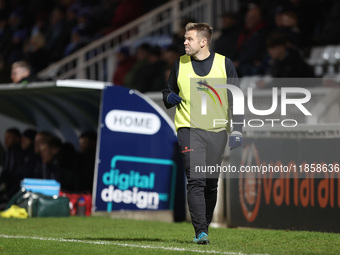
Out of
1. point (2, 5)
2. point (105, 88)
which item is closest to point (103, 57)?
point (105, 88)

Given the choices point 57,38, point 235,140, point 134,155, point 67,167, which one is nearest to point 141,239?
point 235,140

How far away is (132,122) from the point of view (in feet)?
44.1

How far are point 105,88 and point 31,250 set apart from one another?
17.7 ft

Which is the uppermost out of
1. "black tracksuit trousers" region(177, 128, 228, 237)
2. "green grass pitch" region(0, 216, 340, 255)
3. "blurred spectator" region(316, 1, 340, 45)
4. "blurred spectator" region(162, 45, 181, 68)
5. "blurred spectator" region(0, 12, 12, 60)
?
"blurred spectator" region(0, 12, 12, 60)

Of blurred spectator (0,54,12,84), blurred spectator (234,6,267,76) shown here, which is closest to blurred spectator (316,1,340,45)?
blurred spectator (234,6,267,76)

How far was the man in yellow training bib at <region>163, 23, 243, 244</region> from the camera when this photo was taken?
8.41 meters

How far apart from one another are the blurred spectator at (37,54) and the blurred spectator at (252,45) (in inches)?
297

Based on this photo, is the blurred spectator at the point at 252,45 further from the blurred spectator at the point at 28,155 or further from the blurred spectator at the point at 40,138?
the blurred spectator at the point at 28,155

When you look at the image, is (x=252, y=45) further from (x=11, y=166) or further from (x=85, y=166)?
(x=11, y=166)

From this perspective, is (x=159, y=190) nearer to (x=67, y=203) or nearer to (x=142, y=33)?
(x=67, y=203)

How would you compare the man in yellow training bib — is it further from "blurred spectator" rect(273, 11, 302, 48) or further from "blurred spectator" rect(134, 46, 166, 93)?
"blurred spectator" rect(134, 46, 166, 93)

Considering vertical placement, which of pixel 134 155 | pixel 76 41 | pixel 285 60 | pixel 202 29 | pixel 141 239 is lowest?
pixel 141 239

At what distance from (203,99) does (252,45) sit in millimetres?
7643

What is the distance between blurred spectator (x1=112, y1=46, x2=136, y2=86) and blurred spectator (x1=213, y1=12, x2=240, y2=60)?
2599 millimetres
